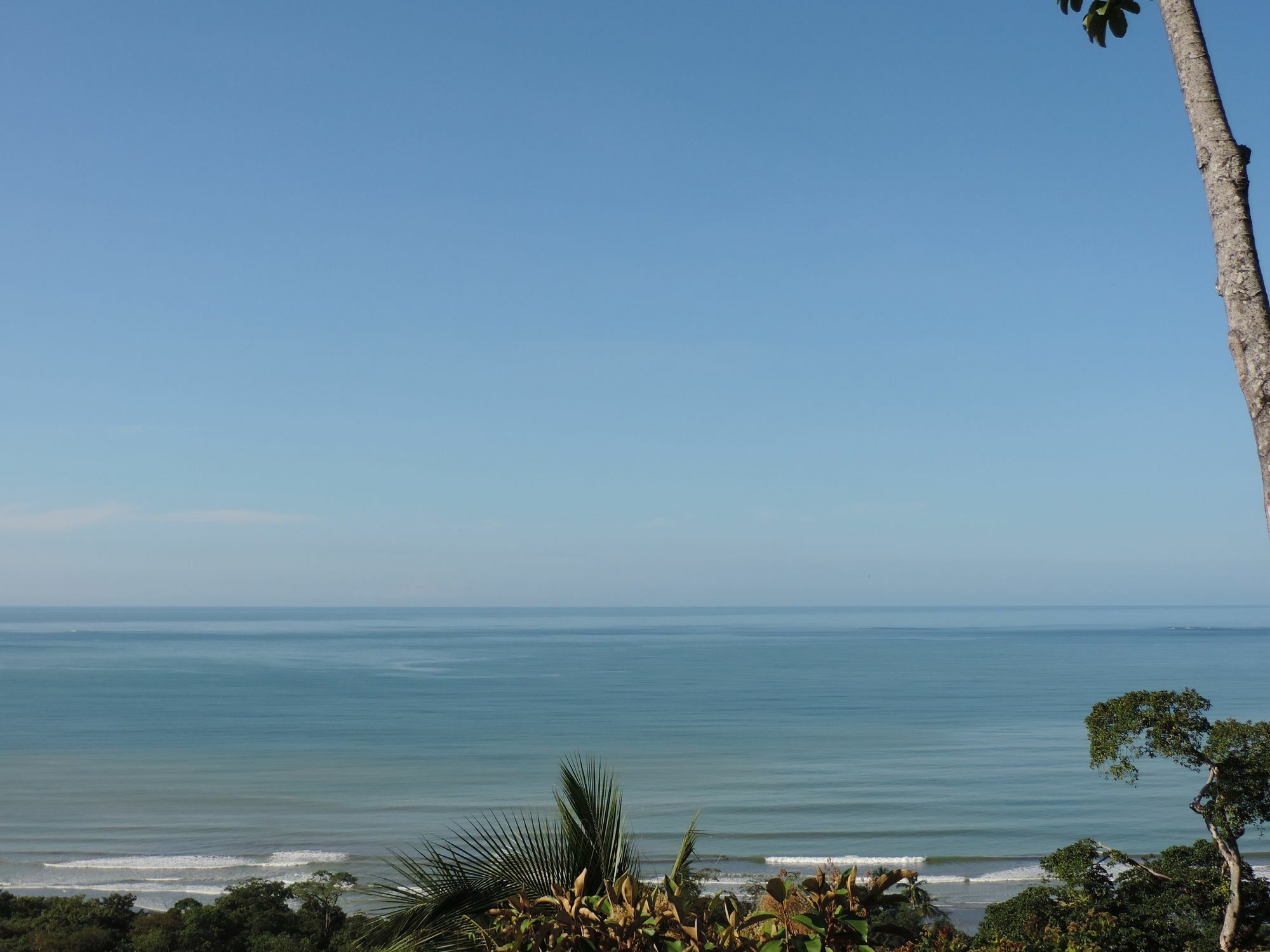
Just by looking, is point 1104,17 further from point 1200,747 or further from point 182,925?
point 182,925

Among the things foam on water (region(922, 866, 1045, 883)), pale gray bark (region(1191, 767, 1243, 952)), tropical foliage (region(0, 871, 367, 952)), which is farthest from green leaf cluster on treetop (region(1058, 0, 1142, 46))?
foam on water (region(922, 866, 1045, 883))

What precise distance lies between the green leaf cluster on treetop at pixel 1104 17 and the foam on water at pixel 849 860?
1089 inches

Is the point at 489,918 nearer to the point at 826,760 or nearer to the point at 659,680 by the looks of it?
the point at 826,760

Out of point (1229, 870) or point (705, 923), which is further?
point (1229, 870)

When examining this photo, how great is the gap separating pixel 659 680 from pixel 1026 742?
45.5m

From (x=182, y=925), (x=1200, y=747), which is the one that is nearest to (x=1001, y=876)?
(x=1200, y=747)

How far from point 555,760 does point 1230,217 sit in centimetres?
5039

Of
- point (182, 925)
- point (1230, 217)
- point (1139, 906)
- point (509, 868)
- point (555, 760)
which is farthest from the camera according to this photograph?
point (555, 760)

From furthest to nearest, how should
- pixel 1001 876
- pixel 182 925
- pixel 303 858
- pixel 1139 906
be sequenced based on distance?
pixel 303 858
pixel 1001 876
pixel 182 925
pixel 1139 906

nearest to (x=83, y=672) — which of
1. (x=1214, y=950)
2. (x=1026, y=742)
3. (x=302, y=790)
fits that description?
(x=302, y=790)

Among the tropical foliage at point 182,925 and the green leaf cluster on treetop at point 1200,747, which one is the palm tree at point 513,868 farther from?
the tropical foliage at point 182,925

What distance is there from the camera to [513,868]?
5691 millimetres

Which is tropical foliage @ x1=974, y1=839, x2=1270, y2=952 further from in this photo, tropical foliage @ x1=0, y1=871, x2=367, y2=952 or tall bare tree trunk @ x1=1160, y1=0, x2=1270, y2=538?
tall bare tree trunk @ x1=1160, y1=0, x2=1270, y2=538

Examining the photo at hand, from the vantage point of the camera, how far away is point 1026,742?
55719 millimetres
